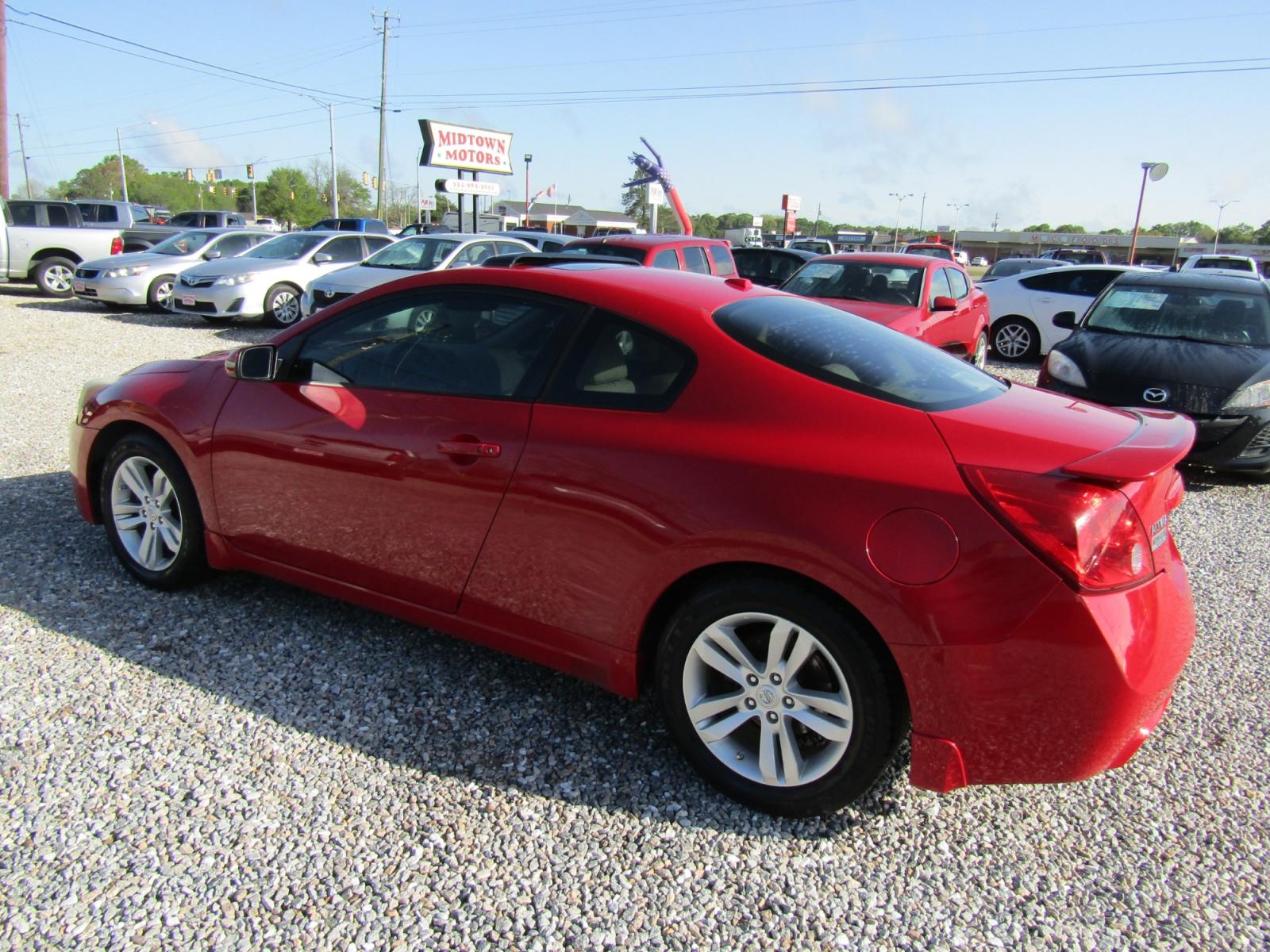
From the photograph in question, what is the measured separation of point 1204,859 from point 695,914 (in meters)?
1.48

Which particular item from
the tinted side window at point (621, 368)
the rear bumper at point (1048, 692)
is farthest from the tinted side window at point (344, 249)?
the rear bumper at point (1048, 692)

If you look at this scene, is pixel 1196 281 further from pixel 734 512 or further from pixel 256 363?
pixel 256 363

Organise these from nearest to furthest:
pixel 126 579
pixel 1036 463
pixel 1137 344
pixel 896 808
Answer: pixel 1036 463, pixel 896 808, pixel 126 579, pixel 1137 344

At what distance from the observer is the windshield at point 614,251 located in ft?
34.3

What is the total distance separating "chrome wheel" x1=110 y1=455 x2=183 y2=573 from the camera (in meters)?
3.83

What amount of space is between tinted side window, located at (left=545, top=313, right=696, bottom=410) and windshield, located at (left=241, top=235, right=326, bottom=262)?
41.2 ft

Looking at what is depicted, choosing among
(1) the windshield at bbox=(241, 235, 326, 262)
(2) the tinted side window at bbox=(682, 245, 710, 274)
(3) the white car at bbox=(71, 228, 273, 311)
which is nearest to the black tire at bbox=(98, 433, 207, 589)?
(2) the tinted side window at bbox=(682, 245, 710, 274)

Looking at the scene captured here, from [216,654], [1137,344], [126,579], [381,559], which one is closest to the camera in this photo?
[381,559]

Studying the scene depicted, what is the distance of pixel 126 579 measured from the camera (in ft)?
13.3

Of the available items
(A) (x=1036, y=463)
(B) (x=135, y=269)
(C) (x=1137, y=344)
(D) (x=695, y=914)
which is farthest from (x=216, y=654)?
(B) (x=135, y=269)

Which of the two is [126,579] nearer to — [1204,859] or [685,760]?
[685,760]

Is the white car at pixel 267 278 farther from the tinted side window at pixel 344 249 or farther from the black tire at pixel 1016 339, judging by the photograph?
the black tire at pixel 1016 339

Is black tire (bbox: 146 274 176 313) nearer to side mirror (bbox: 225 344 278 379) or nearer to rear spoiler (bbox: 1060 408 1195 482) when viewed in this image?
side mirror (bbox: 225 344 278 379)

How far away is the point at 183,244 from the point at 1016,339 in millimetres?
14526
